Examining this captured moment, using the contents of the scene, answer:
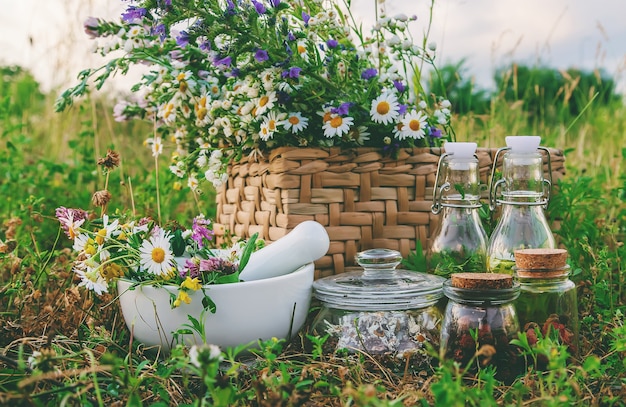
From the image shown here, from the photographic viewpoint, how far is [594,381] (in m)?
1.31

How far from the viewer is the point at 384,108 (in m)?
1.74

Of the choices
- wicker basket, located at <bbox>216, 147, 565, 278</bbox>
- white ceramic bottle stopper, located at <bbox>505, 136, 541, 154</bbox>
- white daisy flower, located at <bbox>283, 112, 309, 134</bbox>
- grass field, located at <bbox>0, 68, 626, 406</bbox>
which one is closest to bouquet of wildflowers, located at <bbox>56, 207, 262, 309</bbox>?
grass field, located at <bbox>0, 68, 626, 406</bbox>

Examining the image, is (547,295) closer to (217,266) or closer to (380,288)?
(380,288)

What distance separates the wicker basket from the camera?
1.75 meters

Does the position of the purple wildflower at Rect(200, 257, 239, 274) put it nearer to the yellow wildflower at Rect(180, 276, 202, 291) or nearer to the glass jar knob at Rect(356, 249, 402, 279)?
the yellow wildflower at Rect(180, 276, 202, 291)

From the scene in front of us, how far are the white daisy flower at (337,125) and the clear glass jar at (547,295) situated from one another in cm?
54

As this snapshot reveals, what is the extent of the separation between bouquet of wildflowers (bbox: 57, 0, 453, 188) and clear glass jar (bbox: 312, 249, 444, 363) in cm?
41

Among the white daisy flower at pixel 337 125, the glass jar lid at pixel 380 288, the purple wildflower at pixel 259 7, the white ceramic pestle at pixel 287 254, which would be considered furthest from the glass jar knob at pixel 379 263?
the purple wildflower at pixel 259 7

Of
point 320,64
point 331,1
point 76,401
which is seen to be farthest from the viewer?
point 331,1

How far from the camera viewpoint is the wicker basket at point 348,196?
1748 millimetres

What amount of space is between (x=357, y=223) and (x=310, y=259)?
251 millimetres

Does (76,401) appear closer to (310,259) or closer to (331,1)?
(310,259)

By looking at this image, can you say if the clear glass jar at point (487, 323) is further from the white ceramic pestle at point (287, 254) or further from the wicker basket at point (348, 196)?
the wicker basket at point (348, 196)

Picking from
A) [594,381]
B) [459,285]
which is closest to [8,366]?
[459,285]
